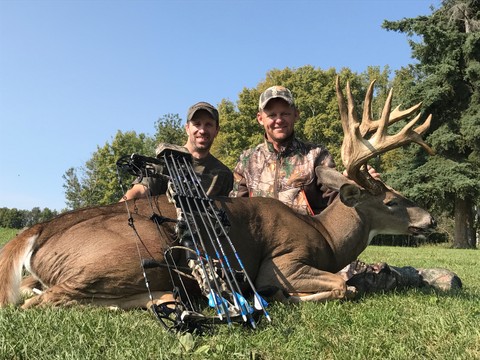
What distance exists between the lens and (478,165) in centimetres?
2641

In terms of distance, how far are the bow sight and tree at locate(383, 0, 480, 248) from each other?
23.4 meters

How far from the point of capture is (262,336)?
315cm

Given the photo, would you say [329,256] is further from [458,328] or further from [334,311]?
[458,328]

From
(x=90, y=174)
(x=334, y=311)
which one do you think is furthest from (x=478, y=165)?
(x=90, y=174)

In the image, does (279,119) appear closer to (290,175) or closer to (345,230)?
(290,175)

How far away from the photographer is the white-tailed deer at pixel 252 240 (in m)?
4.08

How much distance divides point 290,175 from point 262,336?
12.0 ft

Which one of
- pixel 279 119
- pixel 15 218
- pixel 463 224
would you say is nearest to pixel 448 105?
pixel 463 224

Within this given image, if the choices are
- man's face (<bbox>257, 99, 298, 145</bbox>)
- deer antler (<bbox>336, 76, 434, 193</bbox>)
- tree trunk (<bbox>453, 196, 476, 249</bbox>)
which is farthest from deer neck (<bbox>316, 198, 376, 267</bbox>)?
tree trunk (<bbox>453, 196, 476, 249</bbox>)

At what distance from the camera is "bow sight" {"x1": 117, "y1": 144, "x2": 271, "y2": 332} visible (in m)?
3.24

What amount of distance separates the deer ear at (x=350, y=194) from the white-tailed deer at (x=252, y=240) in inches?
0.5

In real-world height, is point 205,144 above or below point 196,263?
above

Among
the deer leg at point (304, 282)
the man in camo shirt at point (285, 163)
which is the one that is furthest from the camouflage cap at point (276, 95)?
the deer leg at point (304, 282)

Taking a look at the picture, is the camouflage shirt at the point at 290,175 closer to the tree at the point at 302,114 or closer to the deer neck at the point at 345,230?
the deer neck at the point at 345,230
